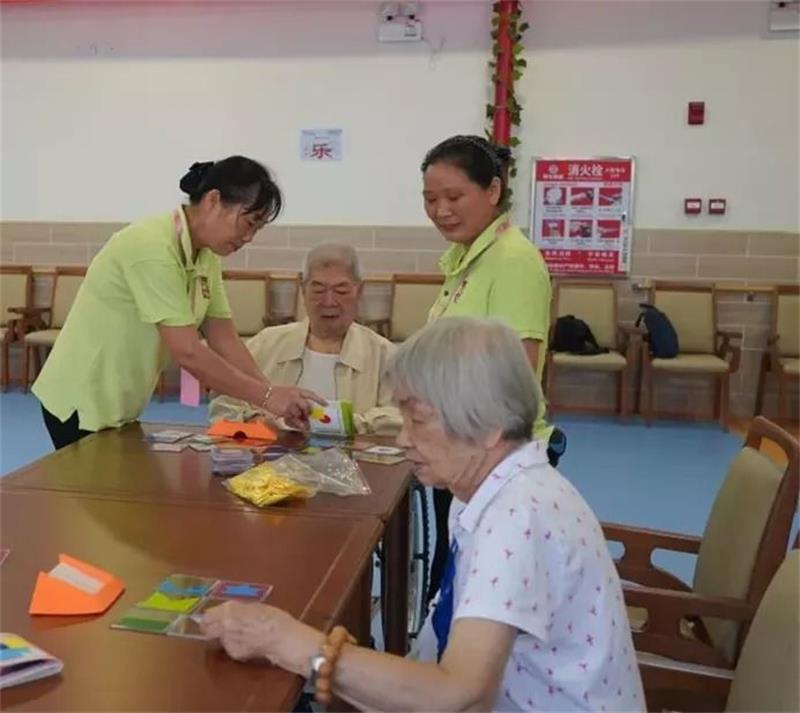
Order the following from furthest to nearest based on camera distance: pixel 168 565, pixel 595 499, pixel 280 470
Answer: pixel 595 499 → pixel 280 470 → pixel 168 565

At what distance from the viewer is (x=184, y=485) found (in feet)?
6.26

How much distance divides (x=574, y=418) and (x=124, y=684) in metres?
5.21

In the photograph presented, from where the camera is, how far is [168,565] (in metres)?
1.42

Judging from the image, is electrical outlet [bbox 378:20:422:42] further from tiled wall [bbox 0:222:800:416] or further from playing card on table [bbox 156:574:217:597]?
playing card on table [bbox 156:574:217:597]

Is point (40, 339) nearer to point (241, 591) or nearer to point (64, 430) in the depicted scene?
point (64, 430)

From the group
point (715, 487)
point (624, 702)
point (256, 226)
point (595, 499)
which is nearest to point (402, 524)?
point (256, 226)

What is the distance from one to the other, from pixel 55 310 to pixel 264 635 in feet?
19.7

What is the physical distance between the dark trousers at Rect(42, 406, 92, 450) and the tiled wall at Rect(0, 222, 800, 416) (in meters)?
4.10

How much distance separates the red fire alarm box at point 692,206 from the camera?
612 cm

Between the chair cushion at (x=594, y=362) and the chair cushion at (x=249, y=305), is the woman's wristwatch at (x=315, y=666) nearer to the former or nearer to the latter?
the chair cushion at (x=594, y=362)

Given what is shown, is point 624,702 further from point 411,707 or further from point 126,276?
point 126,276

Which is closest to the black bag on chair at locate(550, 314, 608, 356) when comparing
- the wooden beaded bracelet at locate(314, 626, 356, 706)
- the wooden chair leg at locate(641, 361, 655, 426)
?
the wooden chair leg at locate(641, 361, 655, 426)

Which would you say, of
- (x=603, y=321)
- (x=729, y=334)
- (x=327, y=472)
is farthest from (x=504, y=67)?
(x=327, y=472)

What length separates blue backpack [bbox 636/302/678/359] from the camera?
19.0 feet
